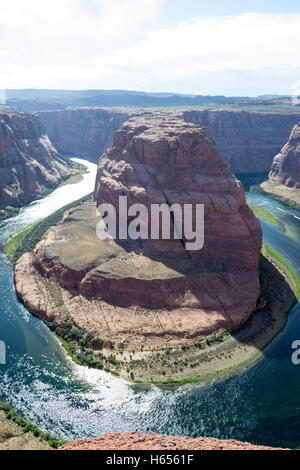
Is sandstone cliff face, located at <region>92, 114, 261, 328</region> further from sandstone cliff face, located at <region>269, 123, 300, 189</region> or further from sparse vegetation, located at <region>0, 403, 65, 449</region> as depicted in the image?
sandstone cliff face, located at <region>269, 123, 300, 189</region>

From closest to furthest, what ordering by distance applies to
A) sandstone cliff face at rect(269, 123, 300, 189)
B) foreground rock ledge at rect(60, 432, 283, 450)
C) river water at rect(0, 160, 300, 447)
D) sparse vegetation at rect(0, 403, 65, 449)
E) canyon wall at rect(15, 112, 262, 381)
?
1. foreground rock ledge at rect(60, 432, 283, 450)
2. sparse vegetation at rect(0, 403, 65, 449)
3. river water at rect(0, 160, 300, 447)
4. canyon wall at rect(15, 112, 262, 381)
5. sandstone cliff face at rect(269, 123, 300, 189)

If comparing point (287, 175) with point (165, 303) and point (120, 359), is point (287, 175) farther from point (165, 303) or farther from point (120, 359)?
point (120, 359)

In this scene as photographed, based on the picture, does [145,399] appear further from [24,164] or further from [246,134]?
→ [246,134]

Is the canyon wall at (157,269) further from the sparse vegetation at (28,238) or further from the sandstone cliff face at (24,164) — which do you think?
the sandstone cliff face at (24,164)

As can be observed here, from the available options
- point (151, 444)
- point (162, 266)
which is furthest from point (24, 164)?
point (151, 444)

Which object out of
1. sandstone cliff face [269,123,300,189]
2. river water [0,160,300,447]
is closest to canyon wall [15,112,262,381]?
river water [0,160,300,447]

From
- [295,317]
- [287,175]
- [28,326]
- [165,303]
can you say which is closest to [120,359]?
[165,303]
